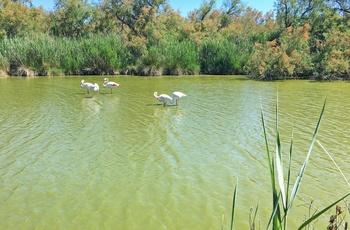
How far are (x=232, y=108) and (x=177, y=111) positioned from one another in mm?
1805

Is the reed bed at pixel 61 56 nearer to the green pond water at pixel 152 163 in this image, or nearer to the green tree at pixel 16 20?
the green tree at pixel 16 20

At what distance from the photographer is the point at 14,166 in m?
5.59

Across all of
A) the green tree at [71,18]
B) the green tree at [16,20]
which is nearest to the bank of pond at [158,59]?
the green tree at [16,20]

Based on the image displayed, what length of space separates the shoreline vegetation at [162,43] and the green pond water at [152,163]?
957cm

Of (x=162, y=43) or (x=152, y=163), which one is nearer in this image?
(x=152, y=163)

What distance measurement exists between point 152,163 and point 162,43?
63.1ft

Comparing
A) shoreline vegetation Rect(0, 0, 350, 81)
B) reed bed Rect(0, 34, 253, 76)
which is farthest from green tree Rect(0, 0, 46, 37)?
reed bed Rect(0, 34, 253, 76)

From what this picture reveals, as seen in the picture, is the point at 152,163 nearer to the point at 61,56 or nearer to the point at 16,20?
the point at 61,56

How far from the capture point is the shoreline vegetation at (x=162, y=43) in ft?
65.3

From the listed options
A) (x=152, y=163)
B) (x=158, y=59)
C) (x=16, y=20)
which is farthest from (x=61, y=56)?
(x=152, y=163)

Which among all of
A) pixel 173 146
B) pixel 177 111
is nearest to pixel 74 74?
pixel 177 111

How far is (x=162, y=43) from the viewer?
24.0 m

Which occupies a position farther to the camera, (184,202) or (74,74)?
(74,74)

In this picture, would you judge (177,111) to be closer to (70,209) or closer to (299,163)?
(299,163)
